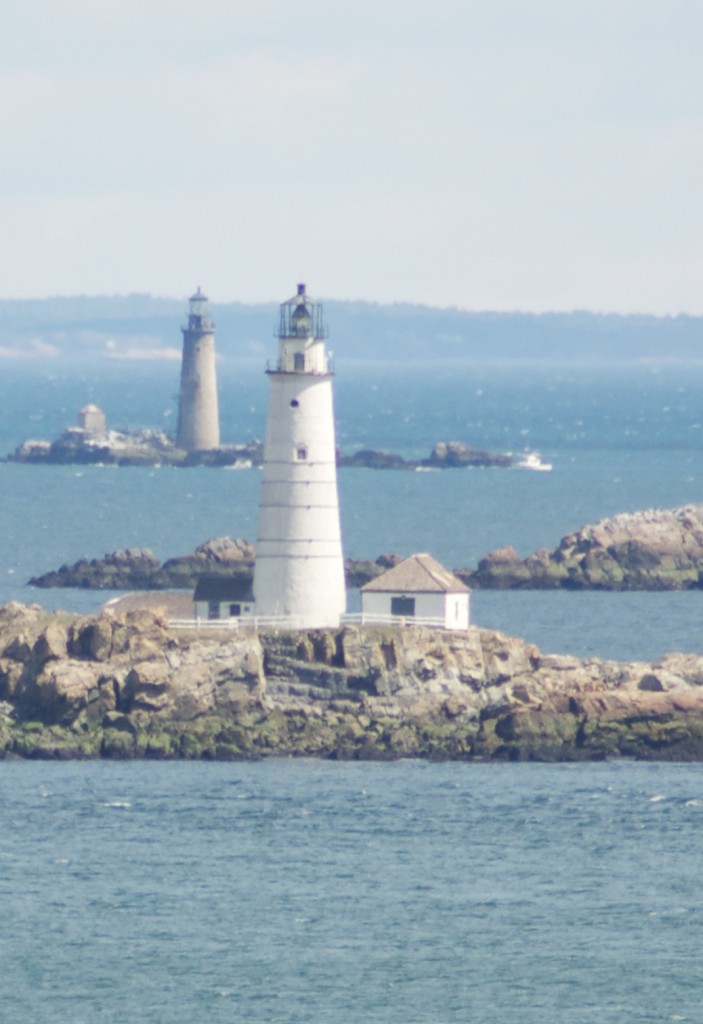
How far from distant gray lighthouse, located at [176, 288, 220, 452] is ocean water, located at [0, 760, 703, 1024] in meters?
75.7

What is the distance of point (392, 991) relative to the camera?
37656 mm

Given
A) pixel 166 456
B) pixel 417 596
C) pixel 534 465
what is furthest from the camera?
pixel 534 465

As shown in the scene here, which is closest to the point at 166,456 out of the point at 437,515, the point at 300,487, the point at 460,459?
the point at 460,459

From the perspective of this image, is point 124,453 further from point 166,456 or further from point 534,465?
point 534,465

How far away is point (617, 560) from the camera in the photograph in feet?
279

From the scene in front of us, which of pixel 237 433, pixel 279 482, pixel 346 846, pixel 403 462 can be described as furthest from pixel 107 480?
pixel 346 846

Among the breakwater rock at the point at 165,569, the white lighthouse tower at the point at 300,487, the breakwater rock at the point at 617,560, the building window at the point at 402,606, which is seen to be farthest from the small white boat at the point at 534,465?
the white lighthouse tower at the point at 300,487

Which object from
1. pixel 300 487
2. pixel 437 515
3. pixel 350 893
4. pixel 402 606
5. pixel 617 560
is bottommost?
pixel 350 893

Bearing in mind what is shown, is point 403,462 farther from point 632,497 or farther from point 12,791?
point 12,791

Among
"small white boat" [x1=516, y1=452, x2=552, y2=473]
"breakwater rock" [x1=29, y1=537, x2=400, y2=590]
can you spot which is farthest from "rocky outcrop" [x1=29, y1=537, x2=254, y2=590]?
"small white boat" [x1=516, y1=452, x2=552, y2=473]

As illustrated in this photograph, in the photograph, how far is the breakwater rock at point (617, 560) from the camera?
82.9 metres

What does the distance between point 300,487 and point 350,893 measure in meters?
12.3

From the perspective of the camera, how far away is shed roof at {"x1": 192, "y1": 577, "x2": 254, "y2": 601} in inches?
2142

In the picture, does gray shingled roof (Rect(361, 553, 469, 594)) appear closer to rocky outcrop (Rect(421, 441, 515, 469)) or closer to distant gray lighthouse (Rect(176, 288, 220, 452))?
distant gray lighthouse (Rect(176, 288, 220, 452))
